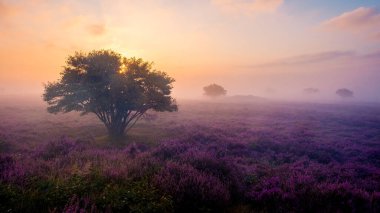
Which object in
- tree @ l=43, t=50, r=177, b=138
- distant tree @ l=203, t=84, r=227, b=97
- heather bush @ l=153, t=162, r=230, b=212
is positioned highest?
distant tree @ l=203, t=84, r=227, b=97

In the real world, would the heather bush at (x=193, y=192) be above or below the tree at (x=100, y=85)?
below

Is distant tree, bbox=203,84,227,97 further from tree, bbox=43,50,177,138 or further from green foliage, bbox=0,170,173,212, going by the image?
green foliage, bbox=0,170,173,212

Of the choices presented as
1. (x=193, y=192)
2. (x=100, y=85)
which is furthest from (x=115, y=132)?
(x=193, y=192)

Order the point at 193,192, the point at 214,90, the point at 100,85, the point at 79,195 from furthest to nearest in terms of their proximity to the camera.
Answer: the point at 214,90, the point at 100,85, the point at 193,192, the point at 79,195

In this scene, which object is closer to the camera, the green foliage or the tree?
the green foliage

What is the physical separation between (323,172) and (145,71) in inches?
585

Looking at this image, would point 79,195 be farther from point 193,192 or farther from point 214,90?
point 214,90

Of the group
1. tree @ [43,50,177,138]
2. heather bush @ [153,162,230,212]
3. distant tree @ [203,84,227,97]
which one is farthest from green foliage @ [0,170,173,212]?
distant tree @ [203,84,227,97]

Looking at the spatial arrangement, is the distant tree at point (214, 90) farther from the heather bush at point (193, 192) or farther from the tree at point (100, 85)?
the heather bush at point (193, 192)

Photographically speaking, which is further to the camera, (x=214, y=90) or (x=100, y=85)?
(x=214, y=90)

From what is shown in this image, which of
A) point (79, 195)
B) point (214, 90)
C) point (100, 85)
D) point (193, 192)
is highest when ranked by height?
point (214, 90)

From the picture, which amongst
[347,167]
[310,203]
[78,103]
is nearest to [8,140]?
[78,103]

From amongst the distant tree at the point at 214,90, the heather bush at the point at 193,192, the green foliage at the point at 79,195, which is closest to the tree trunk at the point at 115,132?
the green foliage at the point at 79,195

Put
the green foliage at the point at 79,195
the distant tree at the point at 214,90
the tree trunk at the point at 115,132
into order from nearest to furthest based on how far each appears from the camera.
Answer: the green foliage at the point at 79,195, the tree trunk at the point at 115,132, the distant tree at the point at 214,90
